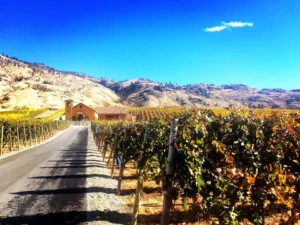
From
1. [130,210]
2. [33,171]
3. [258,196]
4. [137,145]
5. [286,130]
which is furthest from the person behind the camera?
[33,171]

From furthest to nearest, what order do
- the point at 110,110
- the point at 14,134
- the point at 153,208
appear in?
1. the point at 110,110
2. the point at 14,134
3. the point at 153,208

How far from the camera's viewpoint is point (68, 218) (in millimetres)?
8984

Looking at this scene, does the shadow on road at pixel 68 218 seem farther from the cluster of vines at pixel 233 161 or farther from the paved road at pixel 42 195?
the cluster of vines at pixel 233 161

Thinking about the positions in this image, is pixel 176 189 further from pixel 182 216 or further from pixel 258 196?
pixel 182 216

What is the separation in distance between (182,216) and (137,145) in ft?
19.4

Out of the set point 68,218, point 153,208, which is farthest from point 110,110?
point 68,218

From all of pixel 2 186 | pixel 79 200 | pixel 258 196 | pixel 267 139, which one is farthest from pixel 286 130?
pixel 2 186

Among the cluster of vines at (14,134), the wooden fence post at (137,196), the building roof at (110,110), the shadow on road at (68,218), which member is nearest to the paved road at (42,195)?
the shadow on road at (68,218)

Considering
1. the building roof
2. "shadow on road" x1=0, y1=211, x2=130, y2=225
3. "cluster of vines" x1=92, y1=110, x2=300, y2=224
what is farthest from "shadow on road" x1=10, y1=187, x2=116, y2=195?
the building roof

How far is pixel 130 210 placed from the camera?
10344 millimetres

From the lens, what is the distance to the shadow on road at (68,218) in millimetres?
8641

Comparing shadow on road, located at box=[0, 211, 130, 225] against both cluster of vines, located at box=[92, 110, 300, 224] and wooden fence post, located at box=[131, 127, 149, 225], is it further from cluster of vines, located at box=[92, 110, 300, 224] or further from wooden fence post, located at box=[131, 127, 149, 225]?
cluster of vines, located at box=[92, 110, 300, 224]

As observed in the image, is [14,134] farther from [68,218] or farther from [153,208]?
[68,218]

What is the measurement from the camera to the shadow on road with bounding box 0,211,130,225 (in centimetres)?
864
